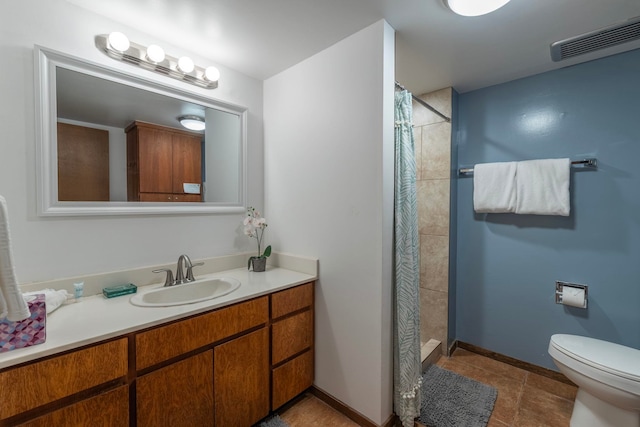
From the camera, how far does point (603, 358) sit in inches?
57.6

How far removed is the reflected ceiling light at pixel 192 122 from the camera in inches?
71.5

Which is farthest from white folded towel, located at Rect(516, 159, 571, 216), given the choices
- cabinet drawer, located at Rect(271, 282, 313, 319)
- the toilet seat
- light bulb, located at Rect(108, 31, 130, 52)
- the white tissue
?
the white tissue

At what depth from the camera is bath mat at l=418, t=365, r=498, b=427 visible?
165 cm

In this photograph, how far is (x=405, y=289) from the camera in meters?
1.59

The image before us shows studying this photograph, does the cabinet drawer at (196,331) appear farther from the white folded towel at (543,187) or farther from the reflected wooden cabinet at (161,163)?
the white folded towel at (543,187)

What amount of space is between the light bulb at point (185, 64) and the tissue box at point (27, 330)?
1.41 meters

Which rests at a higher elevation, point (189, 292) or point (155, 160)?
point (155, 160)

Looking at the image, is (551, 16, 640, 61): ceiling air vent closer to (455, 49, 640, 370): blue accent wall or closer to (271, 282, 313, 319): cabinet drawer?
(455, 49, 640, 370): blue accent wall

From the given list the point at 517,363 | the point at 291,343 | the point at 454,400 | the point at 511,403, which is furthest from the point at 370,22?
the point at 517,363

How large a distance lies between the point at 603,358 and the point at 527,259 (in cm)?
79

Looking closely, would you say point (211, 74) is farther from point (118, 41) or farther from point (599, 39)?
point (599, 39)

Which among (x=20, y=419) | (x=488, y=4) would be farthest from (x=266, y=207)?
(x=488, y=4)

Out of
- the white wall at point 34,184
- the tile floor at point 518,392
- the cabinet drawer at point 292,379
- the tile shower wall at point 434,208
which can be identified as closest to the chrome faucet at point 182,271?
the white wall at point 34,184

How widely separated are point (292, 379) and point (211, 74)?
204 cm
